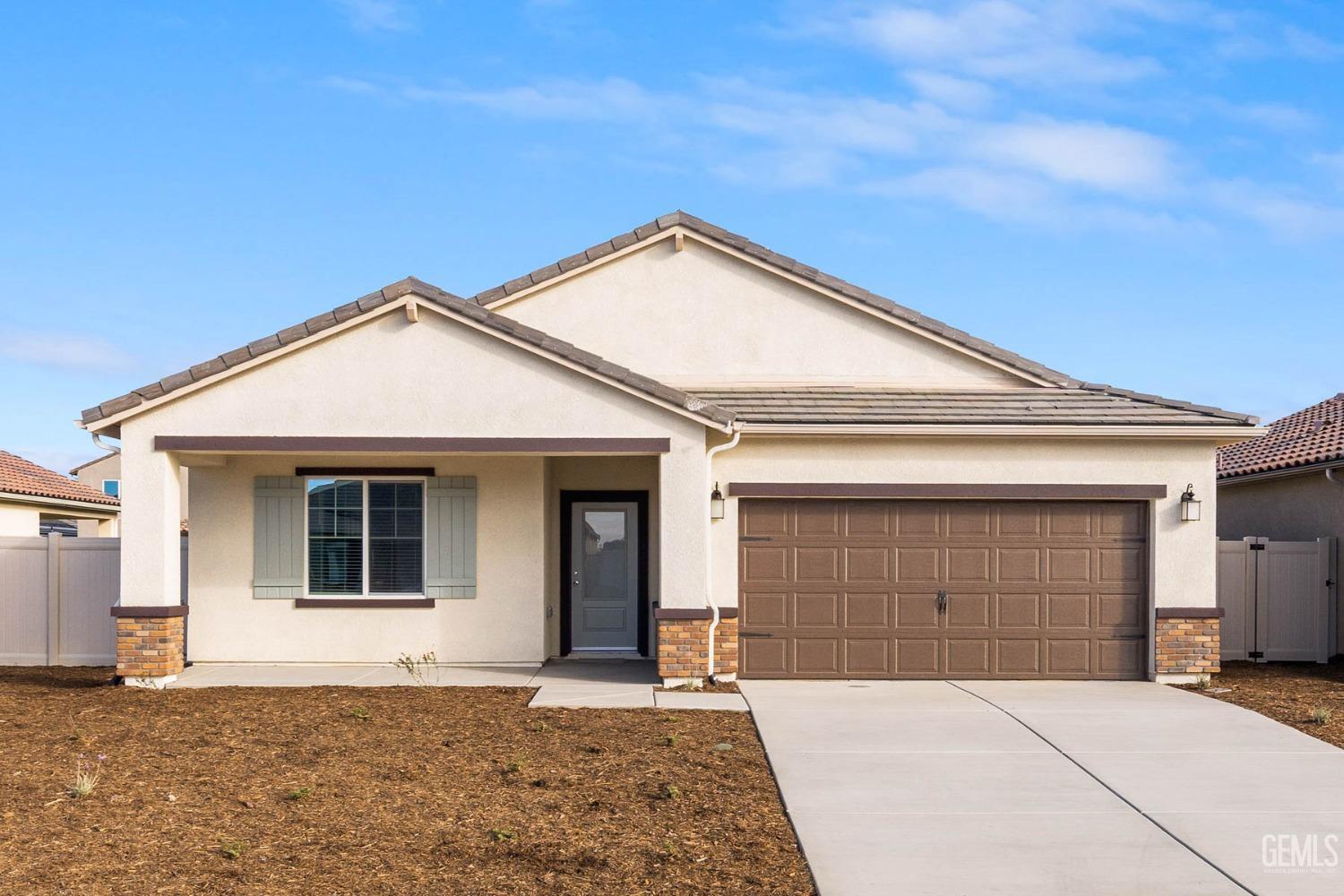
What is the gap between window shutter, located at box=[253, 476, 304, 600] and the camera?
14.4m

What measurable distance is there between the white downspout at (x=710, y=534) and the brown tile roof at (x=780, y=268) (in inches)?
128

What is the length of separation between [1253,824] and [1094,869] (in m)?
1.68

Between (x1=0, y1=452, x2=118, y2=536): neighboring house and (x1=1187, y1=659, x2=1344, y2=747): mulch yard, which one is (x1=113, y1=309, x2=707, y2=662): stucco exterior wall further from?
(x1=0, y1=452, x2=118, y2=536): neighboring house

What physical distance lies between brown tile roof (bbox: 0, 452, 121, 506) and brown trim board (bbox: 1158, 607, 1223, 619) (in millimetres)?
19976

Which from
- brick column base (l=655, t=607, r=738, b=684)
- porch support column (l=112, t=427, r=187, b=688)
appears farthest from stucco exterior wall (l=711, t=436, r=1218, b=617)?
porch support column (l=112, t=427, r=187, b=688)

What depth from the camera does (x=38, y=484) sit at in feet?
77.2

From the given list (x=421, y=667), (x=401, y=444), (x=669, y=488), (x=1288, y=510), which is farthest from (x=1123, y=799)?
(x=1288, y=510)

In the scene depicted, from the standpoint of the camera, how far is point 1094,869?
21.9ft

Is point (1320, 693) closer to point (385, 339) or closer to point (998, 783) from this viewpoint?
point (998, 783)

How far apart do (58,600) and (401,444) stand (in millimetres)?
5623

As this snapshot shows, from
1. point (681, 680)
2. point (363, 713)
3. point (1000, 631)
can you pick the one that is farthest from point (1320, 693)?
point (363, 713)

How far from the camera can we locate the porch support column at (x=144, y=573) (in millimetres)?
12758

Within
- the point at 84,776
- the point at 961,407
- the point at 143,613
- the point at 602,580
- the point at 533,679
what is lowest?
the point at 533,679

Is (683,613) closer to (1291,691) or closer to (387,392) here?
(387,392)
